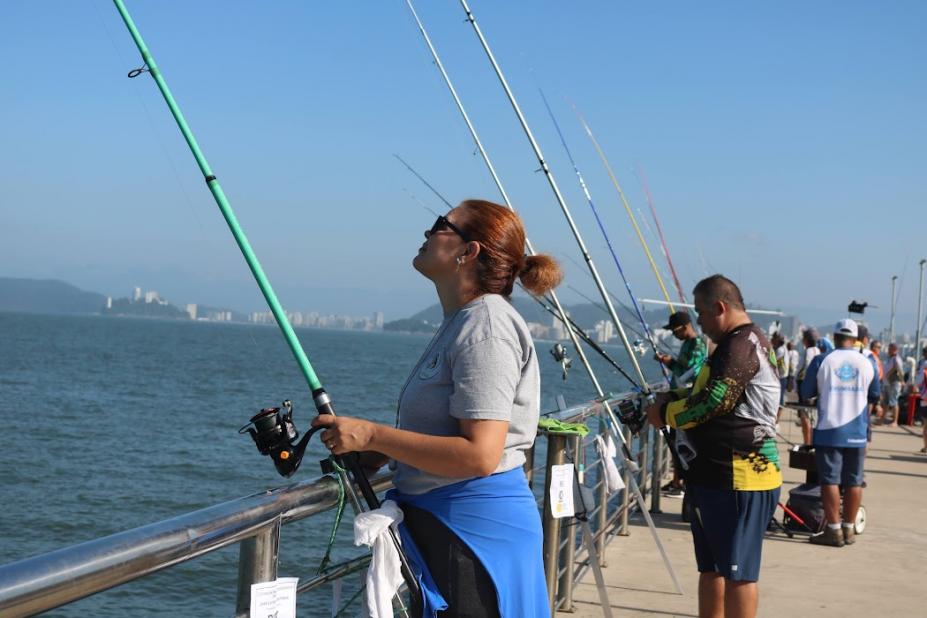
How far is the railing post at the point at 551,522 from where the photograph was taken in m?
4.30

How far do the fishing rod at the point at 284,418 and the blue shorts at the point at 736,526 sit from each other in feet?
6.75

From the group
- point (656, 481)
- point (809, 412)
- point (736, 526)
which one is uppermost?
point (736, 526)

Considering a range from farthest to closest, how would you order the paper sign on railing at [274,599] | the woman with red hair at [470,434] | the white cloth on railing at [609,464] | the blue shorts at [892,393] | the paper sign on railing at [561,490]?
the blue shorts at [892,393] < the white cloth on railing at [609,464] < the paper sign on railing at [561,490] < the woman with red hair at [470,434] < the paper sign on railing at [274,599]

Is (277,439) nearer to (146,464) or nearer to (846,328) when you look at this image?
(846,328)

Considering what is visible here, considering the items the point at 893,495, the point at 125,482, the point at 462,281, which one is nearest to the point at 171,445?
the point at 125,482

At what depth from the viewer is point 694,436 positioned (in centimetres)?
426

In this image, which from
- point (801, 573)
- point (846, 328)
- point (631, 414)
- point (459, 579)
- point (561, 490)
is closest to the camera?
point (459, 579)

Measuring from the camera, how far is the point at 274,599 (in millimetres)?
2139

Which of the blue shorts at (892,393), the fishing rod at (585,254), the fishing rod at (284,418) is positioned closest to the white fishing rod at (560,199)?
the fishing rod at (585,254)

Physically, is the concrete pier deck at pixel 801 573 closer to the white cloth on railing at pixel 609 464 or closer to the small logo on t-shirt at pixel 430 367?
the white cloth on railing at pixel 609 464

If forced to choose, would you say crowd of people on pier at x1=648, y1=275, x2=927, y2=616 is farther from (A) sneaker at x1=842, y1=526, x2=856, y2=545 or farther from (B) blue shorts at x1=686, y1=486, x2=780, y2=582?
(A) sneaker at x1=842, y1=526, x2=856, y2=545

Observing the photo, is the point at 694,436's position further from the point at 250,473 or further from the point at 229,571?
the point at 250,473

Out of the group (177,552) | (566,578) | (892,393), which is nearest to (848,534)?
(566,578)

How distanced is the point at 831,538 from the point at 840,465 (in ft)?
1.66
